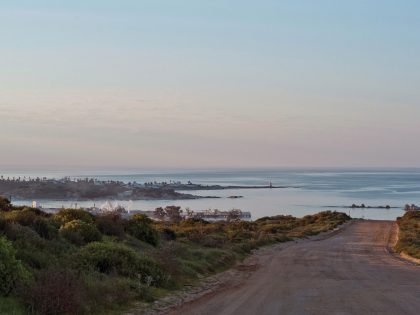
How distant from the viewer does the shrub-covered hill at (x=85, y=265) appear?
1177 centimetres

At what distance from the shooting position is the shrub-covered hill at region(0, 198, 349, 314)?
11.8m

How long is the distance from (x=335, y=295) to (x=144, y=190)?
106800mm

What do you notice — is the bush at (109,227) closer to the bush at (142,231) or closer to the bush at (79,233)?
the bush at (142,231)

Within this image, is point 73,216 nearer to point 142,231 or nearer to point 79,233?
point 142,231

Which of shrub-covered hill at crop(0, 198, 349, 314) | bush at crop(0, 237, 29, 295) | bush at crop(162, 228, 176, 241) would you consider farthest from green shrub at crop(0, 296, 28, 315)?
bush at crop(162, 228, 176, 241)

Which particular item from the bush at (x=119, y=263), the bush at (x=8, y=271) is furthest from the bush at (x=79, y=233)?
the bush at (x=8, y=271)

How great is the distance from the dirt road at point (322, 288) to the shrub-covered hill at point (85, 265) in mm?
1682

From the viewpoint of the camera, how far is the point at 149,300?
15.0 metres

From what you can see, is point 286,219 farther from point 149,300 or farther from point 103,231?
point 149,300

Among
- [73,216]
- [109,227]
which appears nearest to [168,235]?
[109,227]

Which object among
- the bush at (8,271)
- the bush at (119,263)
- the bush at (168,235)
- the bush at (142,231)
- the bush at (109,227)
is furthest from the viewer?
the bush at (168,235)

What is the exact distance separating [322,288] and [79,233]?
868 cm

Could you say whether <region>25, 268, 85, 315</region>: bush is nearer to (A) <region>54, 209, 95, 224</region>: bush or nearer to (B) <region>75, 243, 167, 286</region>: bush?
(B) <region>75, 243, 167, 286</region>: bush

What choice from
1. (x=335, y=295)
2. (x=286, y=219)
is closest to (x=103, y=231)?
(x=335, y=295)
